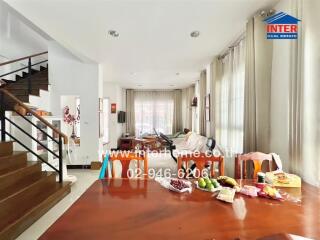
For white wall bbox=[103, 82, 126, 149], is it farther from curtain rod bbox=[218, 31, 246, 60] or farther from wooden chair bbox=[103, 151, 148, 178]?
wooden chair bbox=[103, 151, 148, 178]

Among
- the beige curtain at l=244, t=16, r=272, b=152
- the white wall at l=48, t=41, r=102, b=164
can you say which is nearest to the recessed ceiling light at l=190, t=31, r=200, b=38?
the beige curtain at l=244, t=16, r=272, b=152

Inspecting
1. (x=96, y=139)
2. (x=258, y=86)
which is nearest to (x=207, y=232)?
(x=258, y=86)

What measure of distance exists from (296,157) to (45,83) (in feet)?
18.5

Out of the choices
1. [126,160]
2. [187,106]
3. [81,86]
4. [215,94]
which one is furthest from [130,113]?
[126,160]

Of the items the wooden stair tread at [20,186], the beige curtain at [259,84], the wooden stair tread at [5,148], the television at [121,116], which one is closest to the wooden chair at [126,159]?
the beige curtain at [259,84]

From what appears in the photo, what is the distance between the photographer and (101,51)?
4.10 meters

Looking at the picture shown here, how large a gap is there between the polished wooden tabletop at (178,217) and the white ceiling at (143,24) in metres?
2.10

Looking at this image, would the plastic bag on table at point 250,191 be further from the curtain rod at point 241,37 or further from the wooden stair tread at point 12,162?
the wooden stair tread at point 12,162

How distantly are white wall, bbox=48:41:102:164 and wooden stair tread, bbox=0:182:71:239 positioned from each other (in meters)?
1.95

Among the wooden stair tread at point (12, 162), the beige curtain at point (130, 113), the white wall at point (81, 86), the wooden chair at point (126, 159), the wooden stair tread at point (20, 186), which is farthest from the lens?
the beige curtain at point (130, 113)

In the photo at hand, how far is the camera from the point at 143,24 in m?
2.89

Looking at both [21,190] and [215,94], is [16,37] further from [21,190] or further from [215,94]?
[215,94]

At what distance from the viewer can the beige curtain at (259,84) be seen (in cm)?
243

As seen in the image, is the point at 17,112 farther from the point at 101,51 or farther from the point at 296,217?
the point at 296,217
